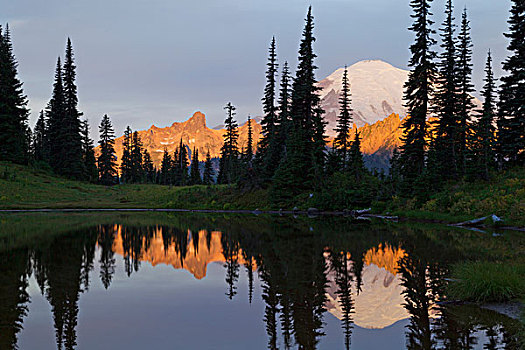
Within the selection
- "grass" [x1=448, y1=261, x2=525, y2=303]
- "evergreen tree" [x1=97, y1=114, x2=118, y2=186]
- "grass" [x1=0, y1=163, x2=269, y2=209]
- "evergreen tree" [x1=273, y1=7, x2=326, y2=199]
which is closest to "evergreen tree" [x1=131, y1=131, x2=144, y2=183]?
"evergreen tree" [x1=97, y1=114, x2=118, y2=186]

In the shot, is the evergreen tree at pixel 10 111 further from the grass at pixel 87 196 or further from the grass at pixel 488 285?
the grass at pixel 488 285

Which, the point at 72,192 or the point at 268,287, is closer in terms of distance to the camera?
the point at 268,287

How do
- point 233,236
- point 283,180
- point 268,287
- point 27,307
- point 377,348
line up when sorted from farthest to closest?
point 283,180, point 233,236, point 268,287, point 27,307, point 377,348

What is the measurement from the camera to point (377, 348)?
7.46 metres

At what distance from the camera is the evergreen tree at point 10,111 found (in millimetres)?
68125

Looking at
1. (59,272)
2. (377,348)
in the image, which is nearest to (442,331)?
(377,348)

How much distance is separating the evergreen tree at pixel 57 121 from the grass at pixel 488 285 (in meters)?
77.0

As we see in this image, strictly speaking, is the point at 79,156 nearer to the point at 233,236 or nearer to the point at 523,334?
the point at 233,236

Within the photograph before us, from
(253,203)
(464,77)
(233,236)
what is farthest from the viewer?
(253,203)

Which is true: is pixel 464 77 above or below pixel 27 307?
above

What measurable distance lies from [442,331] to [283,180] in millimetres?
41542

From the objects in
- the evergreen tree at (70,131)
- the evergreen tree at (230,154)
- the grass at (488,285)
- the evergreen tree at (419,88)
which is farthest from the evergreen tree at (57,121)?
the grass at (488,285)

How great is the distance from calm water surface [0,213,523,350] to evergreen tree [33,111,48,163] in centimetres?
8197

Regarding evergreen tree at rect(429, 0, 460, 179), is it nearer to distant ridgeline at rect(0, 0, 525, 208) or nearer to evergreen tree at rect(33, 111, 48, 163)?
distant ridgeline at rect(0, 0, 525, 208)
